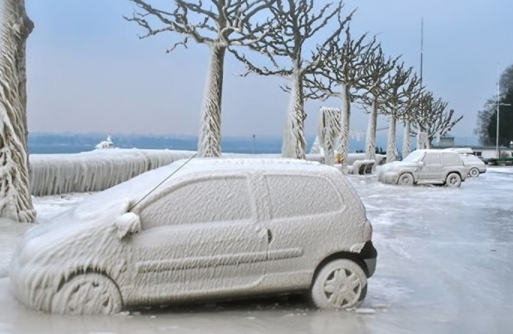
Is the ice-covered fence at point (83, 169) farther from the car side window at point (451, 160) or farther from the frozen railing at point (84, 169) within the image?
the car side window at point (451, 160)

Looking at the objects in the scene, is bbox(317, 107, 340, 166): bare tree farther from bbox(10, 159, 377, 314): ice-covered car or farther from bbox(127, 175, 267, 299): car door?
bbox(127, 175, 267, 299): car door

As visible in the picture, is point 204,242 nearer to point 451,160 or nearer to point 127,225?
point 127,225

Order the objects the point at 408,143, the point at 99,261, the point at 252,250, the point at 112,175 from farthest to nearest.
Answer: the point at 408,143, the point at 112,175, the point at 252,250, the point at 99,261

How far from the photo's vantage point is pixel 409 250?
939 centimetres

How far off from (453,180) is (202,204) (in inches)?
822

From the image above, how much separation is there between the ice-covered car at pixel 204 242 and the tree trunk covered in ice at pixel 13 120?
4793 mm

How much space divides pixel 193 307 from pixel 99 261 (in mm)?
1043

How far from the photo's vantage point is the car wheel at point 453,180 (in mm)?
24191

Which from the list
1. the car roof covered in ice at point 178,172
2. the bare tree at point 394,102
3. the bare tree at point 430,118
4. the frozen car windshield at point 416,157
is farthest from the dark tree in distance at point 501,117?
the car roof covered in ice at point 178,172

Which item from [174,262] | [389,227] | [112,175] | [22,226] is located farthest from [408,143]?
[174,262]

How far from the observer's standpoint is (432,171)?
24.5 metres

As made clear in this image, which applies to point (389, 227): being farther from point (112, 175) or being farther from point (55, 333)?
point (112, 175)

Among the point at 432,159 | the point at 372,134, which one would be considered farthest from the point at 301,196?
the point at 372,134

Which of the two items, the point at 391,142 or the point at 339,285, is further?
the point at 391,142
